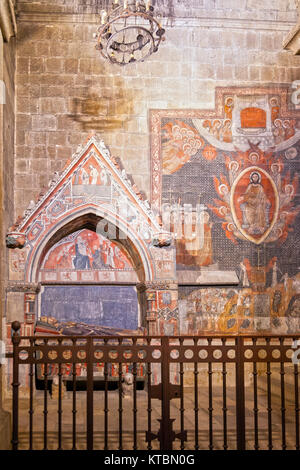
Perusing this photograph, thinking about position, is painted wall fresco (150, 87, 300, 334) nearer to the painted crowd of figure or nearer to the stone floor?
the painted crowd of figure

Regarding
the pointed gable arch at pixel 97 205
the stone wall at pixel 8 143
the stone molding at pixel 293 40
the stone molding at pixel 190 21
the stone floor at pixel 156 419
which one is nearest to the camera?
the stone molding at pixel 293 40

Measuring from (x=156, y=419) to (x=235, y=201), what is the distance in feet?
17.7

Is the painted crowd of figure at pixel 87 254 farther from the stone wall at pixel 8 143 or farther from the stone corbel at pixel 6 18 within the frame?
the stone corbel at pixel 6 18

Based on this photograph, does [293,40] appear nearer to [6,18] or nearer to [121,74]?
[6,18]

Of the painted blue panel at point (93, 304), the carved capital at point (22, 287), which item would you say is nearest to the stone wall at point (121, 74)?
the carved capital at point (22, 287)

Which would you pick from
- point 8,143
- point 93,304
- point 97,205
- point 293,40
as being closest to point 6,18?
point 293,40

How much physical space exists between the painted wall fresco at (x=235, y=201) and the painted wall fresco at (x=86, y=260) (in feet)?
3.46

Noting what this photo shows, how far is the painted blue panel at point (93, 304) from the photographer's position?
1000 cm

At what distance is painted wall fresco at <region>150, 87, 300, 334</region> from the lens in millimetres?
10047

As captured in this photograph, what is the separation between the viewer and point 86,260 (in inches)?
398

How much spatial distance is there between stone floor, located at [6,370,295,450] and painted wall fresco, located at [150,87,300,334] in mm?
1423

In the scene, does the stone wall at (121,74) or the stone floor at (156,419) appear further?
the stone wall at (121,74)

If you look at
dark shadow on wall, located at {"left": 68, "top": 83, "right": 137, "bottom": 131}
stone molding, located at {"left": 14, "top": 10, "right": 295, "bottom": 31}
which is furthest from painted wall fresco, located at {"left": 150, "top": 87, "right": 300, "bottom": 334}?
stone molding, located at {"left": 14, "top": 10, "right": 295, "bottom": 31}

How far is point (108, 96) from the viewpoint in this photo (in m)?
10.4
